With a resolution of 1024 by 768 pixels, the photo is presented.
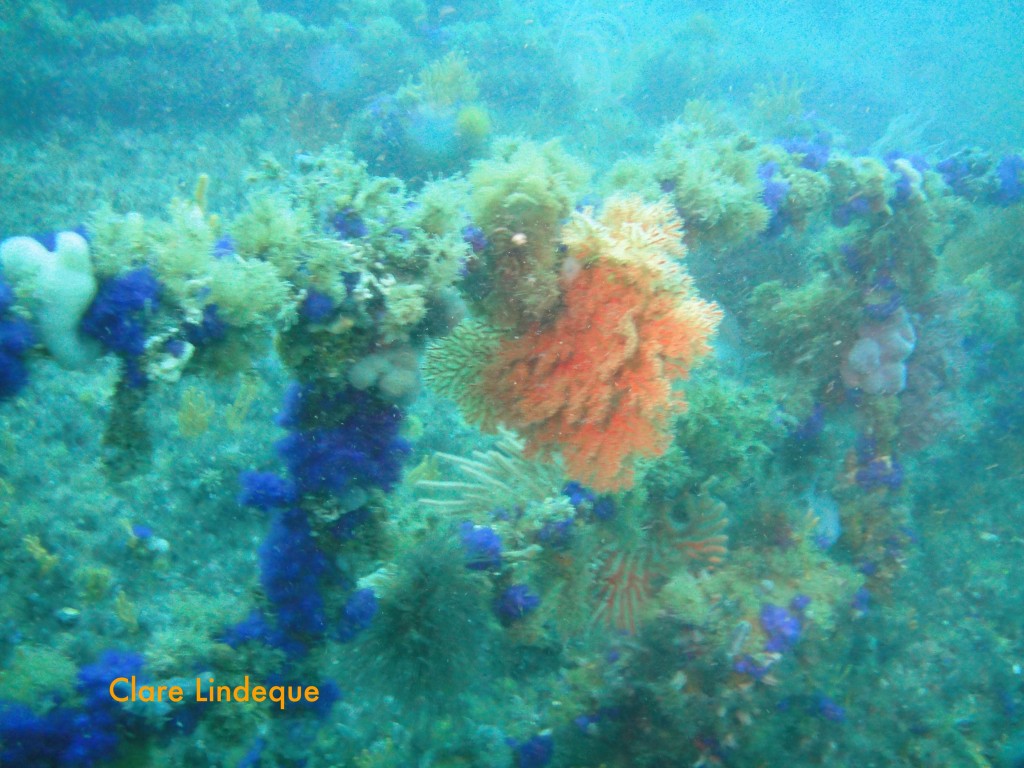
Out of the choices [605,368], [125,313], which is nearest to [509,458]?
[605,368]

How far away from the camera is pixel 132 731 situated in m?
3.86

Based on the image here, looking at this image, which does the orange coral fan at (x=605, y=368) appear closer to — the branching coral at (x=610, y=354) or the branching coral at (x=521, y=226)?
the branching coral at (x=610, y=354)

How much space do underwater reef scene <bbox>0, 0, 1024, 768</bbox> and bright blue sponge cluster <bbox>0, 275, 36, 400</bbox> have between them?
0.01 meters

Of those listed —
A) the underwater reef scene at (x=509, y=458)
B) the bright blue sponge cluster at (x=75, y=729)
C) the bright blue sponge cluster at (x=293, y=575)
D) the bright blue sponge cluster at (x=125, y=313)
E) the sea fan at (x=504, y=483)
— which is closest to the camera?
the bright blue sponge cluster at (x=125, y=313)

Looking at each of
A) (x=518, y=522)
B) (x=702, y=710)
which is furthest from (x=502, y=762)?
(x=518, y=522)

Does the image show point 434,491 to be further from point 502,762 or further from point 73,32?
point 73,32

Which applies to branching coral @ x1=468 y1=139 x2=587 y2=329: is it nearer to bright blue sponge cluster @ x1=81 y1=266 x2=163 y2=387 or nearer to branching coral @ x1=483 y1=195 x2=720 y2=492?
branching coral @ x1=483 y1=195 x2=720 y2=492

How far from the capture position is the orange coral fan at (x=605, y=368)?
2.84 metres

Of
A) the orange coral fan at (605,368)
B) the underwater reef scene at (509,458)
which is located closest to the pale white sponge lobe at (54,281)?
the underwater reef scene at (509,458)

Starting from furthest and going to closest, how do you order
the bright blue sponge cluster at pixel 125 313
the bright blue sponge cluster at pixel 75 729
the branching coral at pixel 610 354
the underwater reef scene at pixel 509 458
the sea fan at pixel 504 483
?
the sea fan at pixel 504 483 → the bright blue sponge cluster at pixel 75 729 → the underwater reef scene at pixel 509 458 → the branching coral at pixel 610 354 → the bright blue sponge cluster at pixel 125 313

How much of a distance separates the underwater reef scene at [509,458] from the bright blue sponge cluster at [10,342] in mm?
14

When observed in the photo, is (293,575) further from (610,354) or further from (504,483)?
(610,354)

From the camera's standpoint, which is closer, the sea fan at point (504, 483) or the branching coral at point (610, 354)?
the branching coral at point (610, 354)

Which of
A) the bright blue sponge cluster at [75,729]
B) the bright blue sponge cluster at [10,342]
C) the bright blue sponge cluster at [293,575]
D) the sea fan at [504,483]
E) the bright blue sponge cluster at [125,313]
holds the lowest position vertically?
the bright blue sponge cluster at [75,729]
